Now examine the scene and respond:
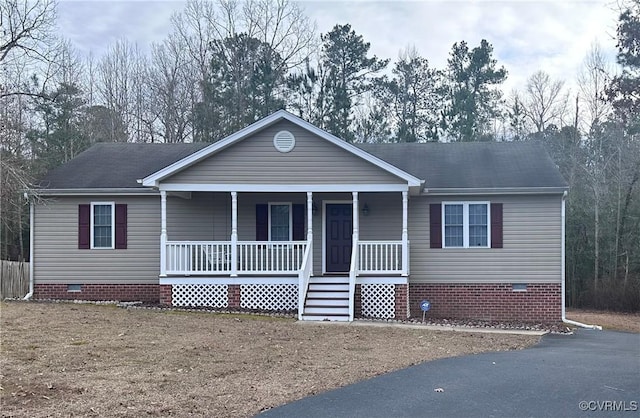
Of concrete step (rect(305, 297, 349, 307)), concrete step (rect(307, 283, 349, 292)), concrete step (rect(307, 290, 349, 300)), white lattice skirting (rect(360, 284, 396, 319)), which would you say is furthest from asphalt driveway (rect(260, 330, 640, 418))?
concrete step (rect(307, 283, 349, 292))

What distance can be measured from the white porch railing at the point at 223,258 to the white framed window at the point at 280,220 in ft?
3.12

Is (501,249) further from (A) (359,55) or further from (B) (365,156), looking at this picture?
(A) (359,55)

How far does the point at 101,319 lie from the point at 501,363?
7.69m

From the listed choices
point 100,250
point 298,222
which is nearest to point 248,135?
point 298,222

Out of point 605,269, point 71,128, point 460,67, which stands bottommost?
point 605,269

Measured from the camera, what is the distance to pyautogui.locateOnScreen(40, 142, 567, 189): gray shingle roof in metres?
17.3

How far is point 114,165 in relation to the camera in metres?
18.9

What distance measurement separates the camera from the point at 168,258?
1622 centimetres

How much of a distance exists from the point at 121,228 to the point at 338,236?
583cm

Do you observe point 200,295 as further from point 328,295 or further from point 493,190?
point 493,190

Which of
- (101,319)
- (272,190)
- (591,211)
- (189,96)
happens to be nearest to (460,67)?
(591,211)

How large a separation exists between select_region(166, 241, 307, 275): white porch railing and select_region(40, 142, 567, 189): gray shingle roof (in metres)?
2.63

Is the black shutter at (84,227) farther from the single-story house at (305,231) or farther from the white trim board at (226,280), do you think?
the white trim board at (226,280)

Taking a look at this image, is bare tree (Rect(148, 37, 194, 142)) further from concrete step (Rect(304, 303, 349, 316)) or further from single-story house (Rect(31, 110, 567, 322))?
concrete step (Rect(304, 303, 349, 316))
